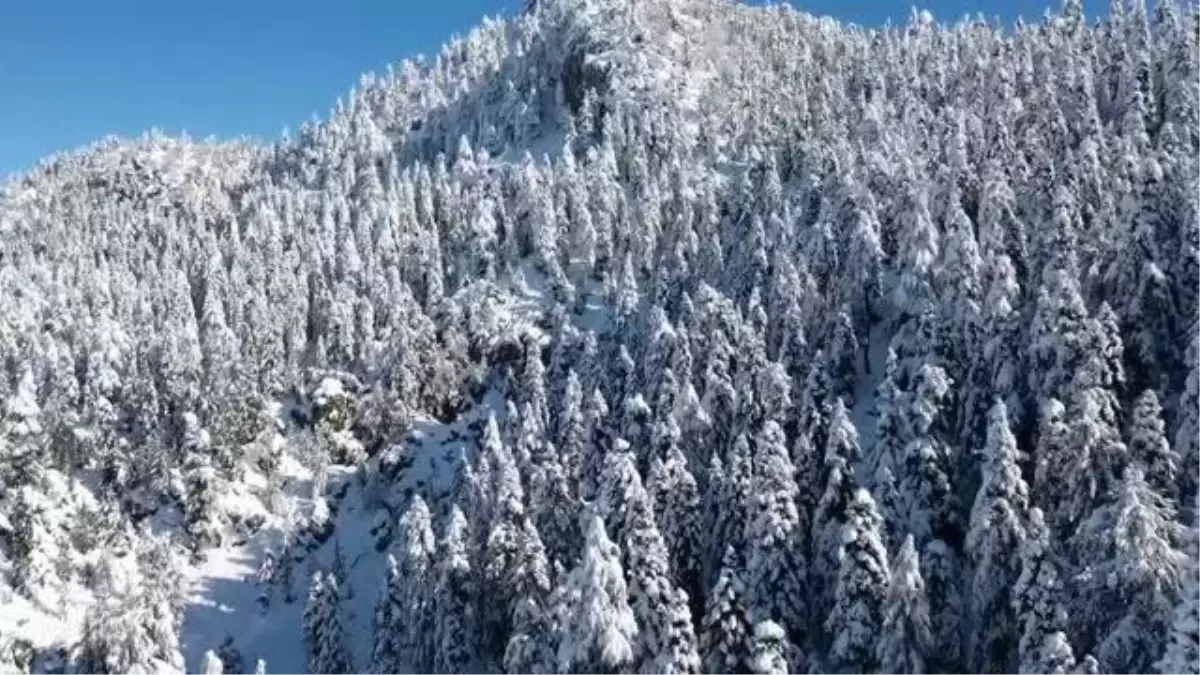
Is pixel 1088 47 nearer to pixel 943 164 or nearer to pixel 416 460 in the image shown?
pixel 943 164

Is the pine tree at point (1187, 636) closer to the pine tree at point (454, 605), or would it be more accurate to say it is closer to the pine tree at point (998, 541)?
the pine tree at point (998, 541)

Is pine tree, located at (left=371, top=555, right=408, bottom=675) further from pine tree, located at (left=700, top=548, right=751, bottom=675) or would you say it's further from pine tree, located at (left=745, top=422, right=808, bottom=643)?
pine tree, located at (left=745, top=422, right=808, bottom=643)

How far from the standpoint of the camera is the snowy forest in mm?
48781

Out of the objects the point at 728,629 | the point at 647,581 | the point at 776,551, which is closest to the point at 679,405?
the point at 776,551

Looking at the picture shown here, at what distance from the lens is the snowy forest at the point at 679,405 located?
4878 cm

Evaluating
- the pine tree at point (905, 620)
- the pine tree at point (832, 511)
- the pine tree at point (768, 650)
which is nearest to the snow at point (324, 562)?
the pine tree at point (832, 511)

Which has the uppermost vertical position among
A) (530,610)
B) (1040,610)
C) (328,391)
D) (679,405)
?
(328,391)

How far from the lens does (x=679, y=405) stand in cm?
6631

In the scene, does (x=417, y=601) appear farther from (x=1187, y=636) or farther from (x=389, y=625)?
(x=1187, y=636)

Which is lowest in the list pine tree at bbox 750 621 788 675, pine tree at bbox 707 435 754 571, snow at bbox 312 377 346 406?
pine tree at bbox 750 621 788 675

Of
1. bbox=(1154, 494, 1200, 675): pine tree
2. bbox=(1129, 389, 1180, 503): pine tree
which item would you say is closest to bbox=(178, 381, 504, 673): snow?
bbox=(1129, 389, 1180, 503): pine tree

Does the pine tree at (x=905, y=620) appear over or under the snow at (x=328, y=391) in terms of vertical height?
under

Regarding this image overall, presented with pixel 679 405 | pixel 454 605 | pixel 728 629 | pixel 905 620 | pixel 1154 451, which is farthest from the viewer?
pixel 679 405

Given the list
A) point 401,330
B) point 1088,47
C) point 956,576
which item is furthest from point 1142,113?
point 401,330
